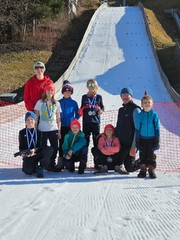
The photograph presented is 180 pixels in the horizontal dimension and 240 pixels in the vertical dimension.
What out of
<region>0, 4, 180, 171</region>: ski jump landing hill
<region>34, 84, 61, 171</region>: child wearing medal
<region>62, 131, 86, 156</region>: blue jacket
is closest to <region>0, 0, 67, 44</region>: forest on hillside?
<region>0, 4, 180, 171</region>: ski jump landing hill

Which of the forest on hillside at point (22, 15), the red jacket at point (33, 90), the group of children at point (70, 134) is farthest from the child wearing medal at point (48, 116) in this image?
the forest on hillside at point (22, 15)

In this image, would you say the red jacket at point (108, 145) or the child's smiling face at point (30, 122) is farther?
the red jacket at point (108, 145)

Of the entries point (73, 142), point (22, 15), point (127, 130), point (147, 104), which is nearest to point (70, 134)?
point (73, 142)

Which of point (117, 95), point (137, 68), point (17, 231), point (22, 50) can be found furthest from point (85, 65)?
point (17, 231)

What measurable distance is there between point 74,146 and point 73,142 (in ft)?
0.27

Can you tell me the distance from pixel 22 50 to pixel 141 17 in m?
11.2

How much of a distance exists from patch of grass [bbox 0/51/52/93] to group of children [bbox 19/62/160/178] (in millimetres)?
14380

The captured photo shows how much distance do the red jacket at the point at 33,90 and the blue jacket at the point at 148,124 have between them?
1.74 meters

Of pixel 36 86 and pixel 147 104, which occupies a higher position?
pixel 36 86

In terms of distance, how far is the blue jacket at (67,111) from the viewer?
21.9ft

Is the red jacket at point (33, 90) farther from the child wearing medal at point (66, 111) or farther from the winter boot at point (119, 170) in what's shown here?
the winter boot at point (119, 170)

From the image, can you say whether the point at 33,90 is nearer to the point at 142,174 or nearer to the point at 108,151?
the point at 108,151

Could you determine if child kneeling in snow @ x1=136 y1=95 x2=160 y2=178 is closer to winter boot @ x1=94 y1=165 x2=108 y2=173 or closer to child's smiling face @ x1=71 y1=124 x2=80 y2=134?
winter boot @ x1=94 y1=165 x2=108 y2=173

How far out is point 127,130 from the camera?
21.2ft
